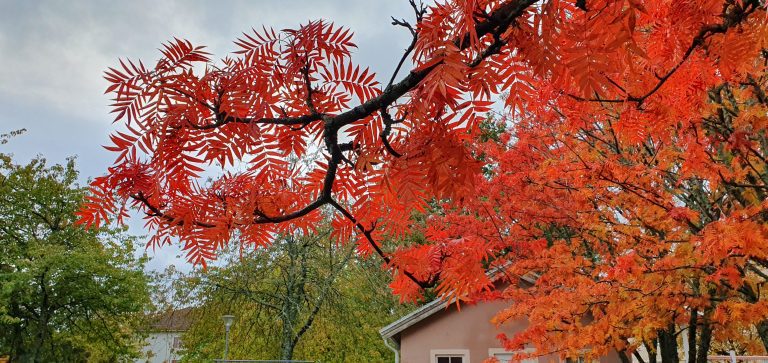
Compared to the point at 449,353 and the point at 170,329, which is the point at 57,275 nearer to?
the point at 170,329

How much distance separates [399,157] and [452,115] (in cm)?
20

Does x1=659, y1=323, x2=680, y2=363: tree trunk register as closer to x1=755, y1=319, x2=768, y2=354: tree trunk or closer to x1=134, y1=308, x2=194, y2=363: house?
x1=755, y1=319, x2=768, y2=354: tree trunk

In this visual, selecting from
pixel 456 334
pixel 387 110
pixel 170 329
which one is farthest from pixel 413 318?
pixel 387 110

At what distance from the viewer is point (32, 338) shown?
797 inches

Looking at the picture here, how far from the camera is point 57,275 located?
19156 millimetres

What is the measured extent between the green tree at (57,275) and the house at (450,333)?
13295mm

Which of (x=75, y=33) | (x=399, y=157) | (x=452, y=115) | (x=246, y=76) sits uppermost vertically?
(x=75, y=33)

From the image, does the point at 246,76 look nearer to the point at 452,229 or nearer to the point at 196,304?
the point at 452,229

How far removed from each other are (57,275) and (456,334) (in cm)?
1558

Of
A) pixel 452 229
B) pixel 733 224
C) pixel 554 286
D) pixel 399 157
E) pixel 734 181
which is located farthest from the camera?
pixel 452 229

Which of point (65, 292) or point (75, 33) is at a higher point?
point (75, 33)

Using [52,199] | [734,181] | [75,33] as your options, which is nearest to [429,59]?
[734,181]

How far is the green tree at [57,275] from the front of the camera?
19.1 meters

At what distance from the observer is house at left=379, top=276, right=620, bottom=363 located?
11781 millimetres
